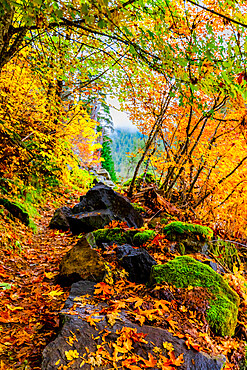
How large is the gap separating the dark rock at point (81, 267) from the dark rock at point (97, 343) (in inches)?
32.7

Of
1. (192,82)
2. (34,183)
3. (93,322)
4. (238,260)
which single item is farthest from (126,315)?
(34,183)

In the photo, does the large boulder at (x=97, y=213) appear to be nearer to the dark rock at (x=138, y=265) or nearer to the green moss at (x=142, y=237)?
the green moss at (x=142, y=237)

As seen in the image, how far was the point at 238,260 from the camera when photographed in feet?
21.8

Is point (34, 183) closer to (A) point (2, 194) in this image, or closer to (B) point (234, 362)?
(A) point (2, 194)

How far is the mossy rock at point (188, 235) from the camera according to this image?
197 inches

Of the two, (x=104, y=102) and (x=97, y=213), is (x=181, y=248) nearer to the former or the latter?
(x=97, y=213)

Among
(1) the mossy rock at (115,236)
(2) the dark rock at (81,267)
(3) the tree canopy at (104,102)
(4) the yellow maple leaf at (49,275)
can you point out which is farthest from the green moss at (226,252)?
(4) the yellow maple leaf at (49,275)

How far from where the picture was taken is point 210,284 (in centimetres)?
349

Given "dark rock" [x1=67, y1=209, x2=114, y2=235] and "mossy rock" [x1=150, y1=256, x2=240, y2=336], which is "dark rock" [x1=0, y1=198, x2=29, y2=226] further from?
"mossy rock" [x1=150, y1=256, x2=240, y2=336]

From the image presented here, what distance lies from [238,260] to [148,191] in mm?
3816

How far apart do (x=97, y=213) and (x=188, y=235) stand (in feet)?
8.69

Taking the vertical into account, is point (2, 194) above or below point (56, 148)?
below

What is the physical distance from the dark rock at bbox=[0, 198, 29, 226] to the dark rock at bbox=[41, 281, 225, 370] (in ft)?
12.6

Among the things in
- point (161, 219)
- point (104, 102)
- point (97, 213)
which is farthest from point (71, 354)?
point (104, 102)
